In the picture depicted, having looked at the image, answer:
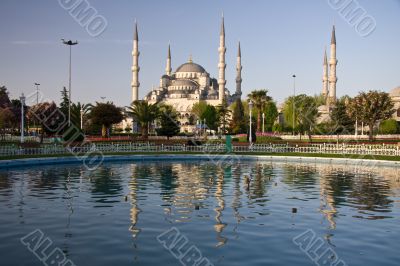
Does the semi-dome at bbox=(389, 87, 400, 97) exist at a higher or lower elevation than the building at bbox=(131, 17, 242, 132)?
lower

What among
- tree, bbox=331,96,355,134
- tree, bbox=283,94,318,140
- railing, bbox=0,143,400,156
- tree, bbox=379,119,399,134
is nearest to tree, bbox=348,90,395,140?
tree, bbox=331,96,355,134

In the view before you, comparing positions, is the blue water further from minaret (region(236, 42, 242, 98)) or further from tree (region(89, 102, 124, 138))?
minaret (region(236, 42, 242, 98))

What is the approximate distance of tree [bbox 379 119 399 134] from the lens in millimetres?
67312

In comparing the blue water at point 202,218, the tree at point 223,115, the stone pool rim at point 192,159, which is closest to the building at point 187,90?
the tree at point 223,115

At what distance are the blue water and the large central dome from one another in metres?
131

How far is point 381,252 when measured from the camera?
989 centimetres

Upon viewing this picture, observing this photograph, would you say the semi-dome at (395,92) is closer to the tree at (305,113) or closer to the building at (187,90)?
the tree at (305,113)

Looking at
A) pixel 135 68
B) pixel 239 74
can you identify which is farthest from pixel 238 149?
pixel 239 74

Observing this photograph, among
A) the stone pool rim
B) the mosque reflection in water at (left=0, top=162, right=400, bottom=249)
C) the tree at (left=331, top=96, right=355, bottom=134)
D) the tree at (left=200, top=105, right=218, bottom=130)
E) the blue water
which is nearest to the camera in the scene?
the blue water

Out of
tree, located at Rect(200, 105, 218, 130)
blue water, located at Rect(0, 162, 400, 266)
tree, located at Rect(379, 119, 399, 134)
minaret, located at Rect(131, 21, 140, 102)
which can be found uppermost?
minaret, located at Rect(131, 21, 140, 102)

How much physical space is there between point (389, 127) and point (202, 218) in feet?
203

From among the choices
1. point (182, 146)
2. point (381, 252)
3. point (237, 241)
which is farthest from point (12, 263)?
point (182, 146)

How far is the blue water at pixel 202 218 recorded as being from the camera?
380 inches

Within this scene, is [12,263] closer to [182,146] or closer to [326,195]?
[326,195]
